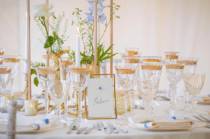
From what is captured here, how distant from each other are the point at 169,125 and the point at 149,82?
31 cm

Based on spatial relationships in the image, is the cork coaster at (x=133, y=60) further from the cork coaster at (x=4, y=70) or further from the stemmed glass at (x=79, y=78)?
the cork coaster at (x=4, y=70)

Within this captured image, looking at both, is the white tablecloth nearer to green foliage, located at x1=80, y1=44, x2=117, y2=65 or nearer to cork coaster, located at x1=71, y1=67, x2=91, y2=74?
cork coaster, located at x1=71, y1=67, x2=91, y2=74

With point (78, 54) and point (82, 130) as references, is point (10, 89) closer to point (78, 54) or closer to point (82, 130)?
point (78, 54)

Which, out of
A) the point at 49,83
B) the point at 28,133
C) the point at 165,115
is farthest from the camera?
the point at 165,115

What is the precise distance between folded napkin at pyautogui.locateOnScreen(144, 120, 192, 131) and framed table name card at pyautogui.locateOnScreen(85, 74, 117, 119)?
0.89ft

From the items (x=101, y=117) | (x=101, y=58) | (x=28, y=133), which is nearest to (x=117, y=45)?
(x=101, y=58)

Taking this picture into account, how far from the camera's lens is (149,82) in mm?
1707

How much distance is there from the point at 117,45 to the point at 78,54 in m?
2.51

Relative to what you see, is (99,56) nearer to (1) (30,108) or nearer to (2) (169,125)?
(1) (30,108)

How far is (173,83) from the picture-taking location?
6.19 ft

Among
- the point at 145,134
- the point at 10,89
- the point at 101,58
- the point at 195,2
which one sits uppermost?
the point at 195,2

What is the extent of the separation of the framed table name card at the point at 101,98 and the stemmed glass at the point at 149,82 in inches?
6.6

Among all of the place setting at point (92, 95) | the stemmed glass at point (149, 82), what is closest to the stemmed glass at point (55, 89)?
the place setting at point (92, 95)

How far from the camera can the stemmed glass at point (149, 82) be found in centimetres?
170
